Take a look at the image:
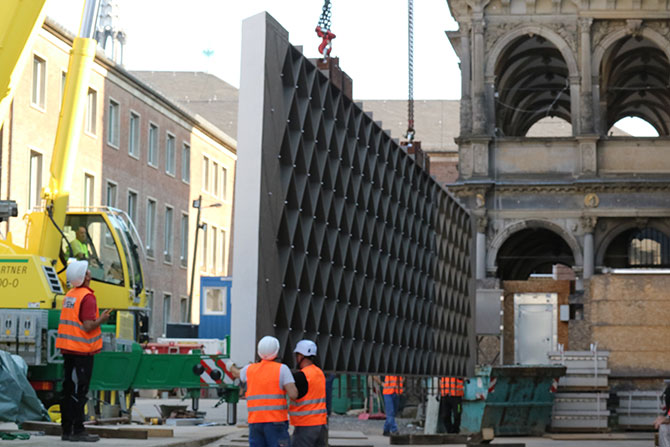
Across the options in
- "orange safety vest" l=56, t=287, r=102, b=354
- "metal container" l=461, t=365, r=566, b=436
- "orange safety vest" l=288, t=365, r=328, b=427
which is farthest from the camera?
A: "metal container" l=461, t=365, r=566, b=436

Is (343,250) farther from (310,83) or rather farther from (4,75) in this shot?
(4,75)

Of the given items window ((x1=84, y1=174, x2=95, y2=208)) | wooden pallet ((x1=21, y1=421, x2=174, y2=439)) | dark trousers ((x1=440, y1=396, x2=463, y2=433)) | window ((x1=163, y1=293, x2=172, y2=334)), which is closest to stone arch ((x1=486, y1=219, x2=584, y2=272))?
dark trousers ((x1=440, y1=396, x2=463, y2=433))

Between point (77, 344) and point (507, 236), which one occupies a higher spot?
point (507, 236)

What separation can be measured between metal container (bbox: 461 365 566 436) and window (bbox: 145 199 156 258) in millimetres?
41627

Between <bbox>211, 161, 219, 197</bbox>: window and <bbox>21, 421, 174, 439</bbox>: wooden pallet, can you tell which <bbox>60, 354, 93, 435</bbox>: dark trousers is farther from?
<bbox>211, 161, 219, 197</bbox>: window

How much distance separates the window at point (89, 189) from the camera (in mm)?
60719

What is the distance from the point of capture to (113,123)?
63781 mm

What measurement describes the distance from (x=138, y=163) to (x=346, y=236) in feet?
180

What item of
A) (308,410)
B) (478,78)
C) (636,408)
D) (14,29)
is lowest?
(636,408)

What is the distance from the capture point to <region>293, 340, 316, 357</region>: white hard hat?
11594mm

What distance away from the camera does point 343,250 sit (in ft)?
43.2

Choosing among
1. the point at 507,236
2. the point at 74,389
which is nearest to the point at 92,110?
the point at 507,236

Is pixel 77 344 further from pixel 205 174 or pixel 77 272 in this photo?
pixel 205 174

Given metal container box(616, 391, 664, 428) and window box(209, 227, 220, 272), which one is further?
window box(209, 227, 220, 272)
